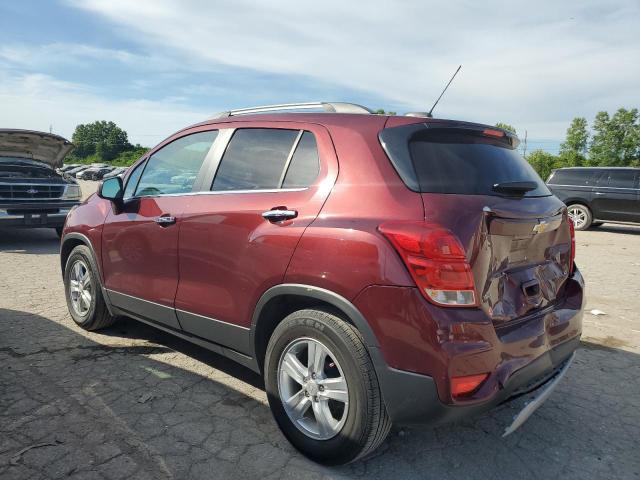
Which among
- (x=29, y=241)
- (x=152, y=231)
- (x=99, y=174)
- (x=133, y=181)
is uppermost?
(x=133, y=181)

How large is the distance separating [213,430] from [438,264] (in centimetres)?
161

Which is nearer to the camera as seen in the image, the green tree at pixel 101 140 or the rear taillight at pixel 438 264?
the rear taillight at pixel 438 264

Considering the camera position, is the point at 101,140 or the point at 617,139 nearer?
the point at 617,139

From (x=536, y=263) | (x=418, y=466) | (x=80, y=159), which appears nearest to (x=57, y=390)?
(x=418, y=466)

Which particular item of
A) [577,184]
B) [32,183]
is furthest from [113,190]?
[577,184]

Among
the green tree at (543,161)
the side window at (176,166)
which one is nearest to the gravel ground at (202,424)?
the side window at (176,166)

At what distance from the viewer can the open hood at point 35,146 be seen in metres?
8.26

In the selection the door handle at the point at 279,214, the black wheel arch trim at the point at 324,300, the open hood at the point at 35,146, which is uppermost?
the open hood at the point at 35,146

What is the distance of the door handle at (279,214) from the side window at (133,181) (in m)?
1.64

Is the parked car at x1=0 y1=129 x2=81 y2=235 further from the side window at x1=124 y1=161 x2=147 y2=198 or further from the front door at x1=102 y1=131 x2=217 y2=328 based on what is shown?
the front door at x1=102 y1=131 x2=217 y2=328

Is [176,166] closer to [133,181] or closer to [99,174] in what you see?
[133,181]

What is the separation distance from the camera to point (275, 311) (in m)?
2.72

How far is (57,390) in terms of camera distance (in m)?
3.22

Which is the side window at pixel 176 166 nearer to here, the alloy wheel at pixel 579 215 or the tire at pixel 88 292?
the tire at pixel 88 292
